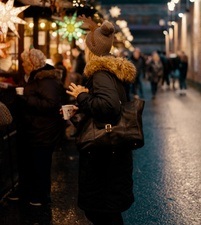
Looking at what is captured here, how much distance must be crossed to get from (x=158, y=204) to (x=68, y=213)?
1.11m

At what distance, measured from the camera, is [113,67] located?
450 cm

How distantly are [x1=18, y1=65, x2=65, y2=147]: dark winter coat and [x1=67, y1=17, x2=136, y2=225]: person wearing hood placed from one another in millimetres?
1895

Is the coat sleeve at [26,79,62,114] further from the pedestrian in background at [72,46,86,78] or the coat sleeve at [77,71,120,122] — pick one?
the pedestrian in background at [72,46,86,78]

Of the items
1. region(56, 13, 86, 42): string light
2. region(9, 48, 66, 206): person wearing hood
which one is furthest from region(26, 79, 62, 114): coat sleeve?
region(56, 13, 86, 42): string light

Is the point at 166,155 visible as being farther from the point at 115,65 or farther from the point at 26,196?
the point at 115,65

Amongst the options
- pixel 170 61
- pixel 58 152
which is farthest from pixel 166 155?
pixel 170 61

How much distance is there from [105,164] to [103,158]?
0.06 m

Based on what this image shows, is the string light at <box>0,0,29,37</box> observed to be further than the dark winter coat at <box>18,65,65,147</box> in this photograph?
Yes

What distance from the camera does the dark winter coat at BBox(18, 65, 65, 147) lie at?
21.4 feet

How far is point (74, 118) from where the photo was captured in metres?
4.75

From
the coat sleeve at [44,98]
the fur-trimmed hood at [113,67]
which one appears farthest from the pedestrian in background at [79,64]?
the fur-trimmed hood at [113,67]

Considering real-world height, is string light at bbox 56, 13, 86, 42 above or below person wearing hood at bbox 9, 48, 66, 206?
above

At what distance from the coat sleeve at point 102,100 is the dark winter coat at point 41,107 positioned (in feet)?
6.67

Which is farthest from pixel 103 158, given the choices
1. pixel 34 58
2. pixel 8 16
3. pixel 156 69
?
pixel 156 69
